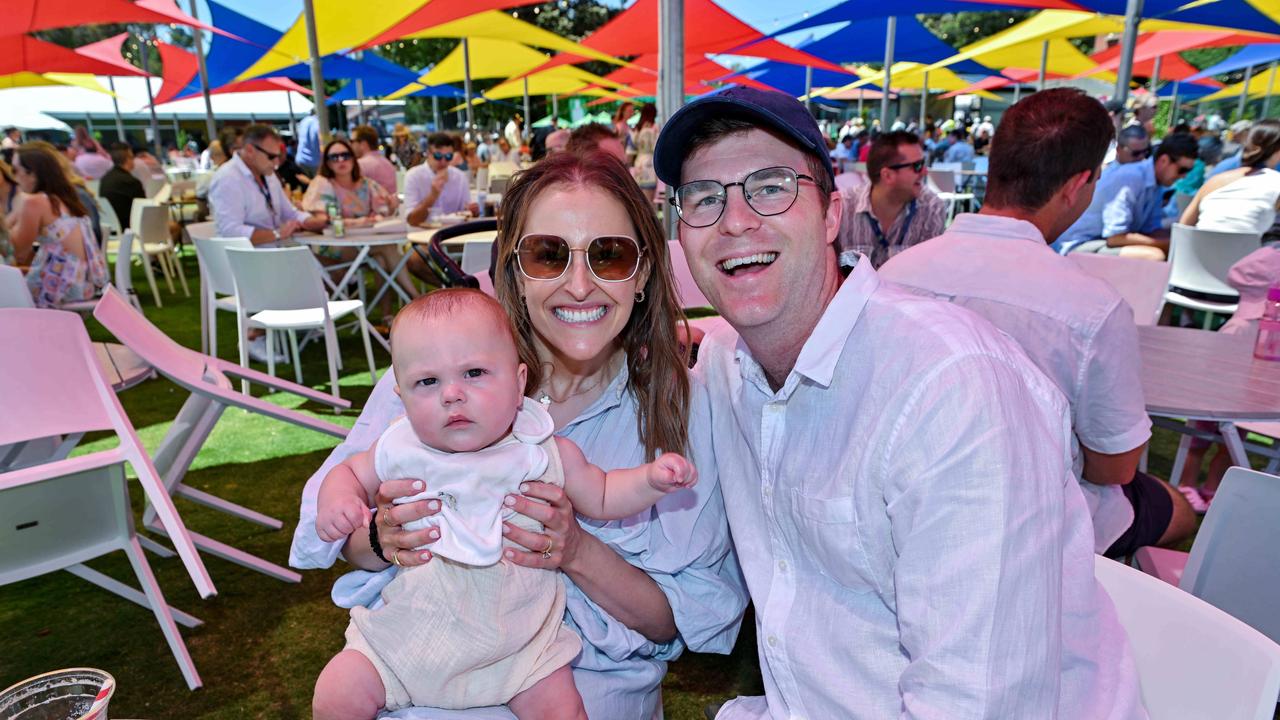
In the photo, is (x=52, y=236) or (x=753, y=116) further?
(x=52, y=236)

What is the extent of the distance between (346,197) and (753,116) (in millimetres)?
6646

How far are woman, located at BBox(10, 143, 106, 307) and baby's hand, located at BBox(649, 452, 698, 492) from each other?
17.4 ft

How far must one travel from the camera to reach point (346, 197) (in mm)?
7293

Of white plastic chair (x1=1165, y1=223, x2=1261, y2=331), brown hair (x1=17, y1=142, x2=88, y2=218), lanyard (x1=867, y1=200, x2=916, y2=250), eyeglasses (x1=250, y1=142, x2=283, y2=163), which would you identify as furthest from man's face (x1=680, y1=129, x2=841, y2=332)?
eyeglasses (x1=250, y1=142, x2=283, y2=163)

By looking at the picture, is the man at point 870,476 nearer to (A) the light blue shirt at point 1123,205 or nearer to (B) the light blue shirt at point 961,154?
(A) the light blue shirt at point 1123,205

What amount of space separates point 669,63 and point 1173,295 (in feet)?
15.2

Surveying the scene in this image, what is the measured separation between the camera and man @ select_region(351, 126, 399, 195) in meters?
9.04

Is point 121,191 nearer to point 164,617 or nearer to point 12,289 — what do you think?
point 12,289

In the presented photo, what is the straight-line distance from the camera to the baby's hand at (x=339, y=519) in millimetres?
1606

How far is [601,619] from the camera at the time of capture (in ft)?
5.88

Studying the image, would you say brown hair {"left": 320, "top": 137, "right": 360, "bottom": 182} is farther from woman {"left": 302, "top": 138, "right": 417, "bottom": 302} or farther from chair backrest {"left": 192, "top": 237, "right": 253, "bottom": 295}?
chair backrest {"left": 192, "top": 237, "right": 253, "bottom": 295}

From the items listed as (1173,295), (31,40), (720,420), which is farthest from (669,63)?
(31,40)

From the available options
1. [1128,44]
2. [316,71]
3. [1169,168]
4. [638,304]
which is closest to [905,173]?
[638,304]

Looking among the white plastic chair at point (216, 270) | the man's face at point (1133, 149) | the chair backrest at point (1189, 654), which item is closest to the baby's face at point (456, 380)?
the chair backrest at point (1189, 654)
